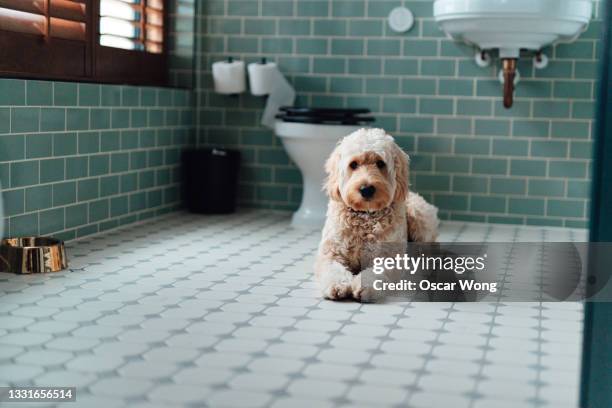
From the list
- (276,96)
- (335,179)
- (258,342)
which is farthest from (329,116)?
(258,342)

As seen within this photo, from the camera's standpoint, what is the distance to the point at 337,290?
272 cm

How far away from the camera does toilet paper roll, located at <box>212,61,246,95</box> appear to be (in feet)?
15.5

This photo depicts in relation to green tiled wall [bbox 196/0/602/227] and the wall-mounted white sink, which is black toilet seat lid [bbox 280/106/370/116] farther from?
the wall-mounted white sink

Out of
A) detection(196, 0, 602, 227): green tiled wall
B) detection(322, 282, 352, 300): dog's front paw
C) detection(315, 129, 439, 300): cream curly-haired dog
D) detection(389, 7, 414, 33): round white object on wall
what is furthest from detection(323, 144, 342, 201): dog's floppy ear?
detection(389, 7, 414, 33): round white object on wall

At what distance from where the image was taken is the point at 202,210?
4719 millimetres

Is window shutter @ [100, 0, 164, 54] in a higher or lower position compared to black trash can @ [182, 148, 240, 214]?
higher

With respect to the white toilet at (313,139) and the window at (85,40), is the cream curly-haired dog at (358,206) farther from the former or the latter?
the window at (85,40)

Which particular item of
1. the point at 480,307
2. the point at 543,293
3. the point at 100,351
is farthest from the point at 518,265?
the point at 100,351

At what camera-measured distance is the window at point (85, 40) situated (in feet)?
11.1

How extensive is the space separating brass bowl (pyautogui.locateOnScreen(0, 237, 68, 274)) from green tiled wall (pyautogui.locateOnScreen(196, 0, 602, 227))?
1.96 m

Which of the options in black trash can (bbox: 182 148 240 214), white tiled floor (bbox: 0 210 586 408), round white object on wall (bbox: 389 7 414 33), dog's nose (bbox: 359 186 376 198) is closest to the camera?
white tiled floor (bbox: 0 210 586 408)

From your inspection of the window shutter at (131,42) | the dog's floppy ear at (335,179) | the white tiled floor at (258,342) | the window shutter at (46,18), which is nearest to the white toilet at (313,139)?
the window shutter at (131,42)

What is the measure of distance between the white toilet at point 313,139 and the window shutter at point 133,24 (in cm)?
88

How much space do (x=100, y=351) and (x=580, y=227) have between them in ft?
10.2
